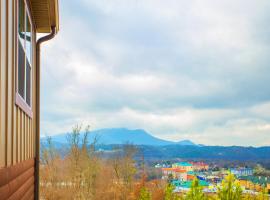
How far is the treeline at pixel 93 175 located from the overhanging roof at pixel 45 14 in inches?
480

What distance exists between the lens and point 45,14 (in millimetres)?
4914

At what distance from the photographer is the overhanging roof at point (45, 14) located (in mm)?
4513

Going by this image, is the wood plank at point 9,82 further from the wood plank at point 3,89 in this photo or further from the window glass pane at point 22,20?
the window glass pane at point 22,20

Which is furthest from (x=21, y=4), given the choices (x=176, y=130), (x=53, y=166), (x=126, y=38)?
(x=176, y=130)

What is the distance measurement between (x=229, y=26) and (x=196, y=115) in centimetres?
1860

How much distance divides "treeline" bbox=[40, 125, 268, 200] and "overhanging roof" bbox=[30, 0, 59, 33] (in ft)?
40.0

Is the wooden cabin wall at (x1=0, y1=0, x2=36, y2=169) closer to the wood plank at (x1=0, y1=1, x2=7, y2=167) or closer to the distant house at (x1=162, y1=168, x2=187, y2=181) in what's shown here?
the wood plank at (x1=0, y1=1, x2=7, y2=167)

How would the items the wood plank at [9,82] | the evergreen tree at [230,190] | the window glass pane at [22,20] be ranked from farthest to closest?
the evergreen tree at [230,190] < the window glass pane at [22,20] < the wood plank at [9,82]

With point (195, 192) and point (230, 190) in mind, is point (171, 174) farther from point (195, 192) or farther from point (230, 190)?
point (230, 190)

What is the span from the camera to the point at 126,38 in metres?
29.5

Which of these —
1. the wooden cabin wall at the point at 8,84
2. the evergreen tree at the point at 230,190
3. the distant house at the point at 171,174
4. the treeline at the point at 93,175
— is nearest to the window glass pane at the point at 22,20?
the wooden cabin wall at the point at 8,84

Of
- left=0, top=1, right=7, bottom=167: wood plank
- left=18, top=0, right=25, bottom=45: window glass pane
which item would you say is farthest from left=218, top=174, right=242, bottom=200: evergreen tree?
left=0, top=1, right=7, bottom=167: wood plank

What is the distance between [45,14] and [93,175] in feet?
55.9

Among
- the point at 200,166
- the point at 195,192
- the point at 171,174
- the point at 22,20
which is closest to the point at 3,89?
the point at 22,20
